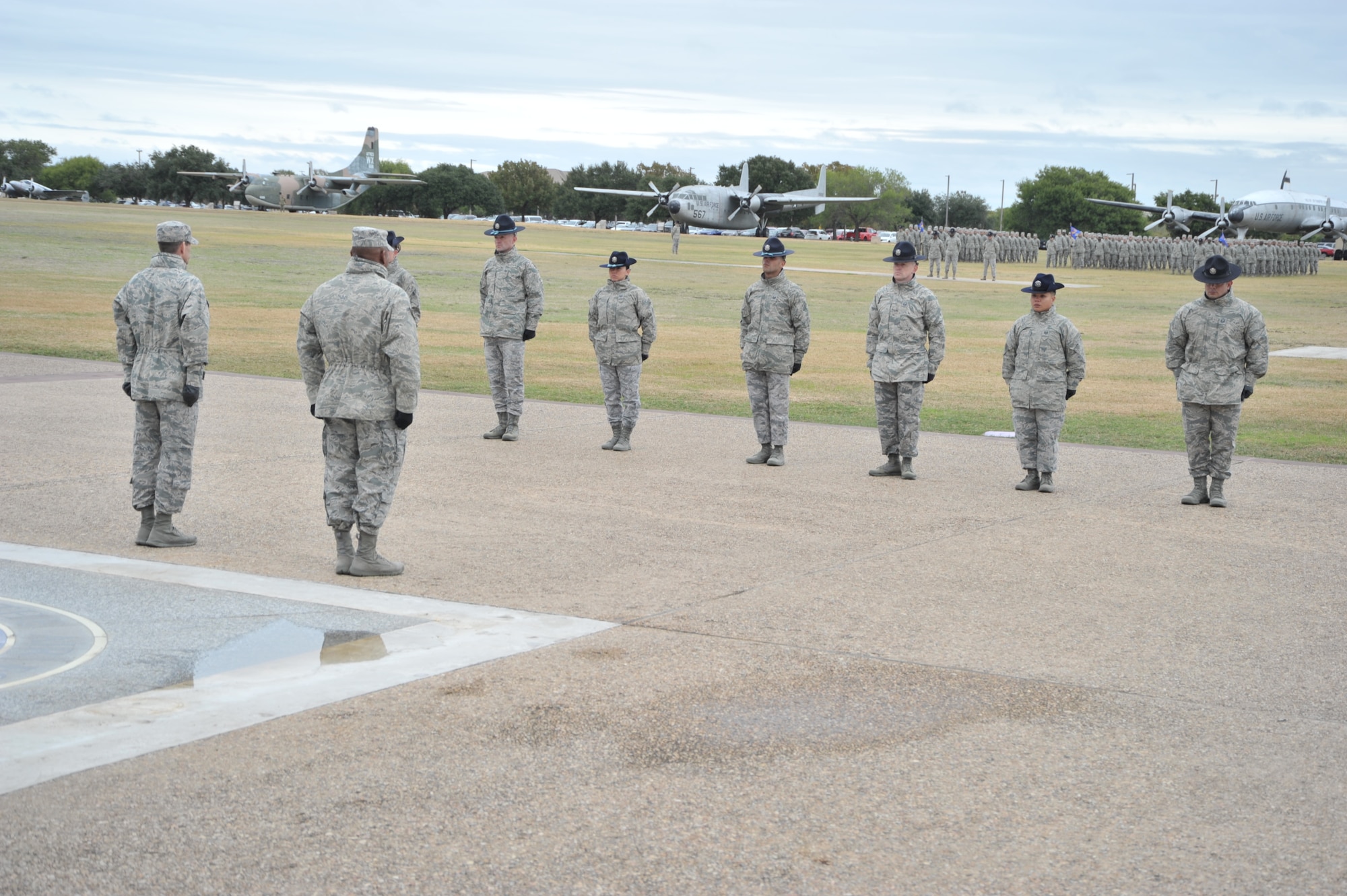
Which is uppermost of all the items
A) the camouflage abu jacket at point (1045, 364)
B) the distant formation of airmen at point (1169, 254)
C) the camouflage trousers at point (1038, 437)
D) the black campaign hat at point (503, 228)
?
the distant formation of airmen at point (1169, 254)

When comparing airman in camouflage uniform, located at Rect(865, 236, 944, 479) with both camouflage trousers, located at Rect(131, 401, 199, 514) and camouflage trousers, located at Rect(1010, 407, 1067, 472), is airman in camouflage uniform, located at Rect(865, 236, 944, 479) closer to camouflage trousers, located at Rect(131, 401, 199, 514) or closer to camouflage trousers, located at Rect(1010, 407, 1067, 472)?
camouflage trousers, located at Rect(1010, 407, 1067, 472)

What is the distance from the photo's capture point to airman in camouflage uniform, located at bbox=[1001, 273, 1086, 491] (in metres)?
11.8

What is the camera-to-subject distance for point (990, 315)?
36250mm

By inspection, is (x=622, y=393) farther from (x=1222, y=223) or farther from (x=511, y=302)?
(x=1222, y=223)

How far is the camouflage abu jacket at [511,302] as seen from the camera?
46.6ft

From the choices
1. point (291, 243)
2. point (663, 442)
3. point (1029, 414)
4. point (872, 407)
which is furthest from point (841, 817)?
point (291, 243)

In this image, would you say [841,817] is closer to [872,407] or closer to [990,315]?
[872,407]

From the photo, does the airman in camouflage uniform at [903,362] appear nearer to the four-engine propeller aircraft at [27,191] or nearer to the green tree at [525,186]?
the four-engine propeller aircraft at [27,191]

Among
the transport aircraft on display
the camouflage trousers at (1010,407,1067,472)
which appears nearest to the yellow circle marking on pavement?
the camouflage trousers at (1010,407,1067,472)

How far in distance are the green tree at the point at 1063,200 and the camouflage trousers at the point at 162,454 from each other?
509ft

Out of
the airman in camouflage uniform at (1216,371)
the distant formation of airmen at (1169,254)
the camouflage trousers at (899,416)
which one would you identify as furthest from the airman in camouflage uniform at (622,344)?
the distant formation of airmen at (1169,254)

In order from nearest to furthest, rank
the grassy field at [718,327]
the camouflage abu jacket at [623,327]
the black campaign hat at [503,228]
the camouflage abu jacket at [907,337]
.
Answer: the camouflage abu jacket at [907,337] → the camouflage abu jacket at [623,327] → the black campaign hat at [503,228] → the grassy field at [718,327]

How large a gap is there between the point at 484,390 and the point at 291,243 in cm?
5326

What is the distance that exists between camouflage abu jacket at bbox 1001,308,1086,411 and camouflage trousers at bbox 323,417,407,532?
19.6 ft
